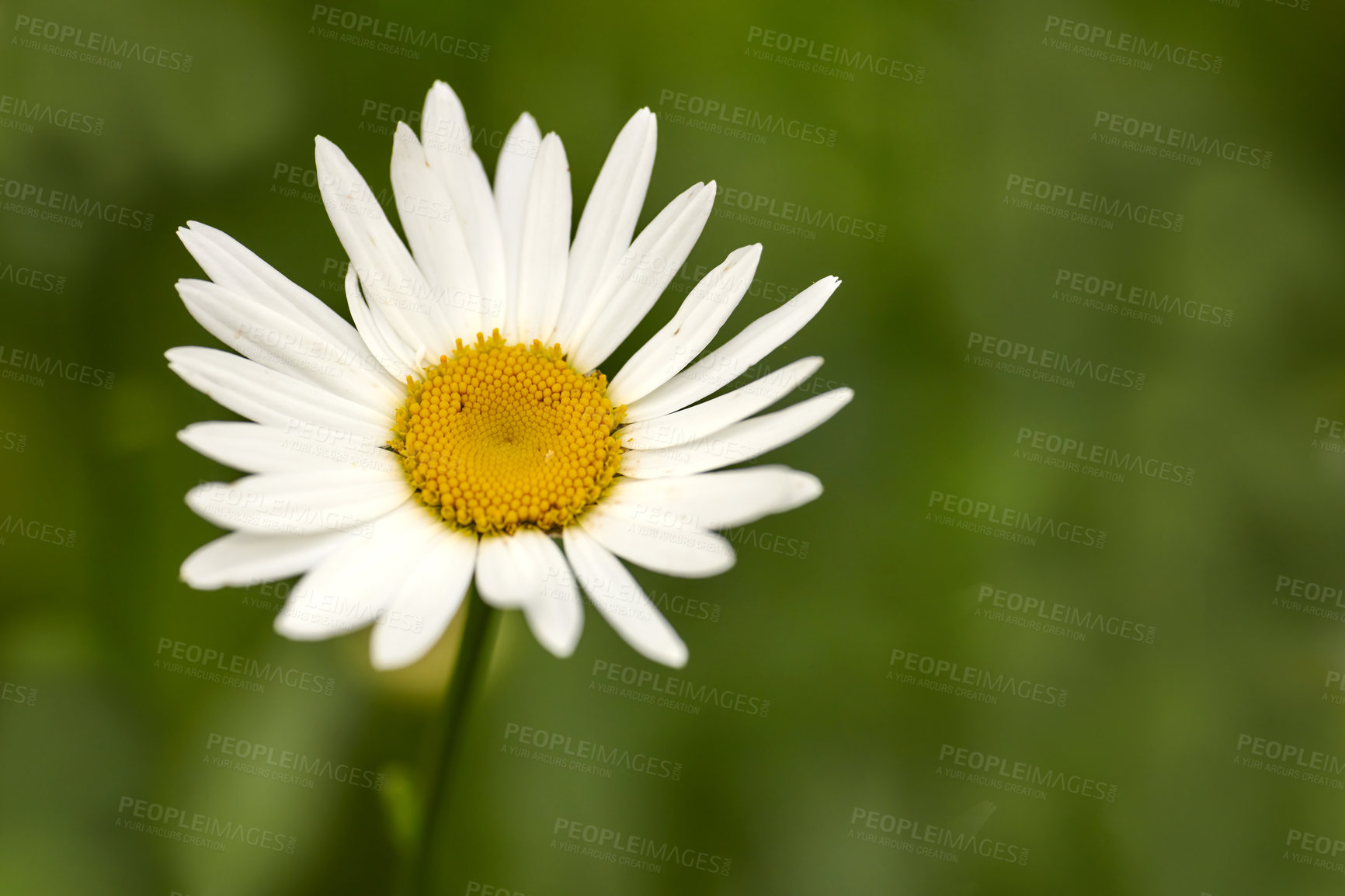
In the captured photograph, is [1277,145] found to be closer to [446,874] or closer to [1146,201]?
[1146,201]

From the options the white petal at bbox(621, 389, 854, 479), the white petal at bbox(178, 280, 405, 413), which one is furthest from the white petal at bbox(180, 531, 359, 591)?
the white petal at bbox(621, 389, 854, 479)

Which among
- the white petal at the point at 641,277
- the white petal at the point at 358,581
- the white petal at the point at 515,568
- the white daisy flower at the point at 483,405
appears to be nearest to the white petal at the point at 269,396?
the white daisy flower at the point at 483,405

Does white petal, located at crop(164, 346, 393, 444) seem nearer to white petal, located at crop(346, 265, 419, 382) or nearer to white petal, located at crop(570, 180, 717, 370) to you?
white petal, located at crop(346, 265, 419, 382)

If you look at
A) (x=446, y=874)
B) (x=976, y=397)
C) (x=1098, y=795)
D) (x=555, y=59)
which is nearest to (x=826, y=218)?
(x=976, y=397)

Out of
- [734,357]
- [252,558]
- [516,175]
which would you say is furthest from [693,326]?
[252,558]

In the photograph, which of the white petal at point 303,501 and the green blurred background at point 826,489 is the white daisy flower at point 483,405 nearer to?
the white petal at point 303,501

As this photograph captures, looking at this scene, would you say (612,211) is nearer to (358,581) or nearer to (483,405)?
(483,405)
